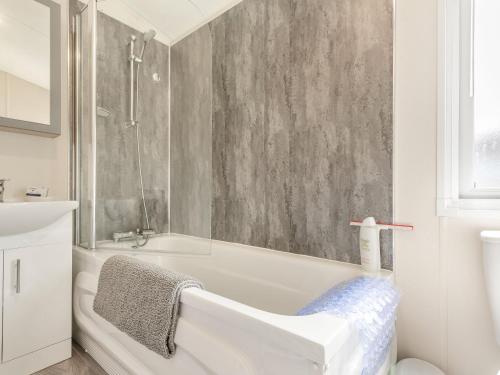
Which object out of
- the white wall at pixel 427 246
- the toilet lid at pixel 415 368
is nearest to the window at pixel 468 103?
the white wall at pixel 427 246

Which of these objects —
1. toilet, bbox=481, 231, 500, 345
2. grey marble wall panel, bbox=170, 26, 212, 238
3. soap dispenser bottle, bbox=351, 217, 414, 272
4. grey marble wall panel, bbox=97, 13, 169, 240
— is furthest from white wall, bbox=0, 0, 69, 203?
toilet, bbox=481, 231, 500, 345

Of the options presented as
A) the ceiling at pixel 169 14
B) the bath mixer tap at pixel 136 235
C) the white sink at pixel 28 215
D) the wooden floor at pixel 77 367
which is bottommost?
the wooden floor at pixel 77 367

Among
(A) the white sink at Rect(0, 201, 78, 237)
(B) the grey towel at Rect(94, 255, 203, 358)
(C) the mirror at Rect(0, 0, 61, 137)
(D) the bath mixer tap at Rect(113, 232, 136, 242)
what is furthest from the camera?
(D) the bath mixer tap at Rect(113, 232, 136, 242)

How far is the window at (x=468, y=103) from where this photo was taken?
113 centimetres

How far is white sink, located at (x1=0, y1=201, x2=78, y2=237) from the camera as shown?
1.20m

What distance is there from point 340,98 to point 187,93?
3.91ft

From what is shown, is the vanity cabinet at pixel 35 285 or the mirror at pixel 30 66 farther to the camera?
the mirror at pixel 30 66

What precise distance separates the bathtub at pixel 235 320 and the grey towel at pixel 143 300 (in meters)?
0.04

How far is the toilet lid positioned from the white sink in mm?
1723

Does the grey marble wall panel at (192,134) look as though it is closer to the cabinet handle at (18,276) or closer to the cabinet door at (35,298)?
the cabinet door at (35,298)

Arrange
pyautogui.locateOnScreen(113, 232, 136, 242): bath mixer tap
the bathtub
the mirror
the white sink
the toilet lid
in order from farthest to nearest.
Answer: pyautogui.locateOnScreen(113, 232, 136, 242): bath mixer tap
the mirror
the white sink
the toilet lid
the bathtub

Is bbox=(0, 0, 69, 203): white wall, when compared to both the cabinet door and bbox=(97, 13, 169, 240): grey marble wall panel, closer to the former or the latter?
bbox=(97, 13, 169, 240): grey marble wall panel

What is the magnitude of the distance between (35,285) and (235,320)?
4.08 feet

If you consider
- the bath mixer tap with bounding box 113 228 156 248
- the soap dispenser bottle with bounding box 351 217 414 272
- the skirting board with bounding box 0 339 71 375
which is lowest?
the skirting board with bounding box 0 339 71 375
